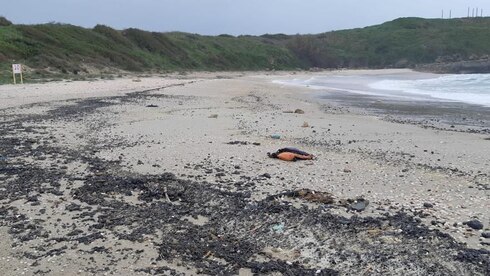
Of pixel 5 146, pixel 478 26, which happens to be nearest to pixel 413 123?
pixel 5 146

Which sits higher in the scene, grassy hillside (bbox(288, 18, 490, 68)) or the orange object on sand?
grassy hillside (bbox(288, 18, 490, 68))

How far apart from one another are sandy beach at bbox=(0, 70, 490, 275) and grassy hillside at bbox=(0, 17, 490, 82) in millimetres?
20734

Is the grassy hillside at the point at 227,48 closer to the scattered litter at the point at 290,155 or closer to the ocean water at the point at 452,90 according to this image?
the ocean water at the point at 452,90

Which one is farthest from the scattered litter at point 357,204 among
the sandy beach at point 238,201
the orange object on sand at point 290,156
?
the orange object on sand at point 290,156

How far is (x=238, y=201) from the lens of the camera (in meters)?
5.99

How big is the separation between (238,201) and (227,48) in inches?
2486

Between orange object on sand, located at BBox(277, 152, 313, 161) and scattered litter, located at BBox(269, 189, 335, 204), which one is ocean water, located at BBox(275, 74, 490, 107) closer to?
orange object on sand, located at BBox(277, 152, 313, 161)

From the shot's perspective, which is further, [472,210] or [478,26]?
[478,26]

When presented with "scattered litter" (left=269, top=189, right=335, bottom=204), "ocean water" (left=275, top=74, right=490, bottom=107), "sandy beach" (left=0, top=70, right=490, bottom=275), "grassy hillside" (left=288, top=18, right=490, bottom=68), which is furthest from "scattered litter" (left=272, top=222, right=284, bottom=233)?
"grassy hillside" (left=288, top=18, right=490, bottom=68)

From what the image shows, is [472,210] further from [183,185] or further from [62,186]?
[62,186]

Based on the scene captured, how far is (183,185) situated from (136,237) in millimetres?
1833

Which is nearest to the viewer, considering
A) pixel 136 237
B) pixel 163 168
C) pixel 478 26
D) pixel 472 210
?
pixel 136 237

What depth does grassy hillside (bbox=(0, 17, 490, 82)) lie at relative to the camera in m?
34.8

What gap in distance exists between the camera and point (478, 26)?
10150cm
